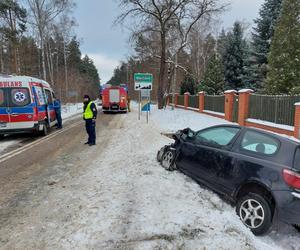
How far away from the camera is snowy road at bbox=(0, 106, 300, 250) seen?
3.73m

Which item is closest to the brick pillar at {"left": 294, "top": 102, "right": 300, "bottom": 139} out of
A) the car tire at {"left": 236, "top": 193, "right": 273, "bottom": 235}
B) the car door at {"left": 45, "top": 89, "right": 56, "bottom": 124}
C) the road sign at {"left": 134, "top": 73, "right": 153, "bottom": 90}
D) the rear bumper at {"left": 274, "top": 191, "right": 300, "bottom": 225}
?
the car tire at {"left": 236, "top": 193, "right": 273, "bottom": 235}

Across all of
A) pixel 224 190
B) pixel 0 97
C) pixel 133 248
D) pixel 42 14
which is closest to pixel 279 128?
pixel 224 190

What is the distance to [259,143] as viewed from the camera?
15.2 feet

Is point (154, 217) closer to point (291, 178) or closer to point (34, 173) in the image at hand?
point (291, 178)

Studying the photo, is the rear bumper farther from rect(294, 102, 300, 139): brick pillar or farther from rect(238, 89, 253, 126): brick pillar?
rect(238, 89, 253, 126): brick pillar

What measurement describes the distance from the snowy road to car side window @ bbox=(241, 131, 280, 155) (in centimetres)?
110

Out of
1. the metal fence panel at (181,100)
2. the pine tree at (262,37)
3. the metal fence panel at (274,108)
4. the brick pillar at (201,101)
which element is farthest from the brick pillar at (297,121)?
the metal fence panel at (181,100)

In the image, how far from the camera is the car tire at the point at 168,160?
6.61 m

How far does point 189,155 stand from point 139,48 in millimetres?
27175

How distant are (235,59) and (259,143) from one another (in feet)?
95.9

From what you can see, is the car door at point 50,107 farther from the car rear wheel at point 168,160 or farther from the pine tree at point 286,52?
the pine tree at point 286,52

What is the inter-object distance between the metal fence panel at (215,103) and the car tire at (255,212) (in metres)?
14.6

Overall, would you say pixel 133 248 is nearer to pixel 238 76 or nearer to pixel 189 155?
pixel 189 155

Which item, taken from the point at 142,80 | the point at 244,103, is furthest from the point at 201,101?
the point at 244,103
